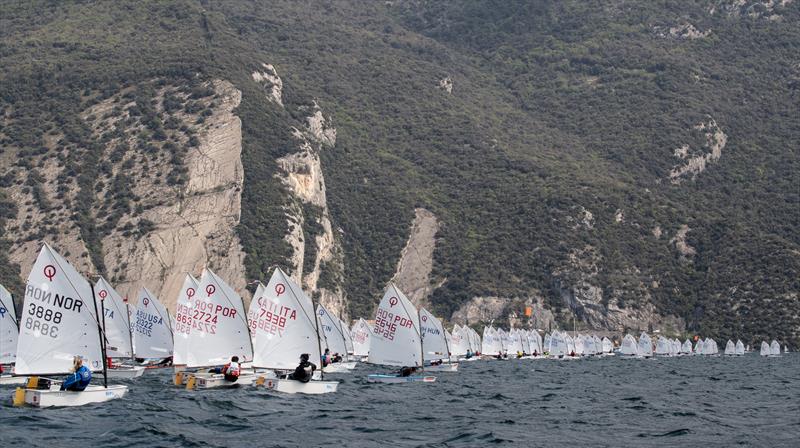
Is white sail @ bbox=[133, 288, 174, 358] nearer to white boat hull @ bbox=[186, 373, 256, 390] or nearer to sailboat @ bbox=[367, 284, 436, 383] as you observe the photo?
sailboat @ bbox=[367, 284, 436, 383]

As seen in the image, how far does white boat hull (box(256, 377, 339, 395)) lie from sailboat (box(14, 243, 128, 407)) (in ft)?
31.4

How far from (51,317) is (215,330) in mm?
13714

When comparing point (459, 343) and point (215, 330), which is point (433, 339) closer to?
point (215, 330)

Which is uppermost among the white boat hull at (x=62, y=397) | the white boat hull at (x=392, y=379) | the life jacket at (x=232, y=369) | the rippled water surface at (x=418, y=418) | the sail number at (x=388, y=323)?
the sail number at (x=388, y=323)

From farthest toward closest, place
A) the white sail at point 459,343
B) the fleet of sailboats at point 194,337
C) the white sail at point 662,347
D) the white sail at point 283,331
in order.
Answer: the white sail at point 662,347 → the white sail at point 459,343 → the white sail at point 283,331 → the fleet of sailboats at point 194,337

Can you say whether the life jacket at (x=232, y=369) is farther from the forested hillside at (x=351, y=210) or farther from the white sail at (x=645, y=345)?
the white sail at (x=645, y=345)

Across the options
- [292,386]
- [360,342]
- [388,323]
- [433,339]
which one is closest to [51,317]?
[292,386]

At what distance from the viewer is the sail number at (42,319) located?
42.7 m

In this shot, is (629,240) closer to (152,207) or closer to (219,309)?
(152,207)

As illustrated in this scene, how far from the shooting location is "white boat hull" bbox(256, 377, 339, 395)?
168ft

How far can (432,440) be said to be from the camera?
37.9m

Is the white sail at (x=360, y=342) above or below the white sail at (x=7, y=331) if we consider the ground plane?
above

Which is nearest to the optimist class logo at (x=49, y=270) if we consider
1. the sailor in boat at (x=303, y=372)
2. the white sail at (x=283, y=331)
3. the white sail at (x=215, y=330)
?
the sailor in boat at (x=303, y=372)

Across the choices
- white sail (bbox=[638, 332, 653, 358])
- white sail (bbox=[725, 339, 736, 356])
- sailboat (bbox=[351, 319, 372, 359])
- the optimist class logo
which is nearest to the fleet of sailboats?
the optimist class logo
